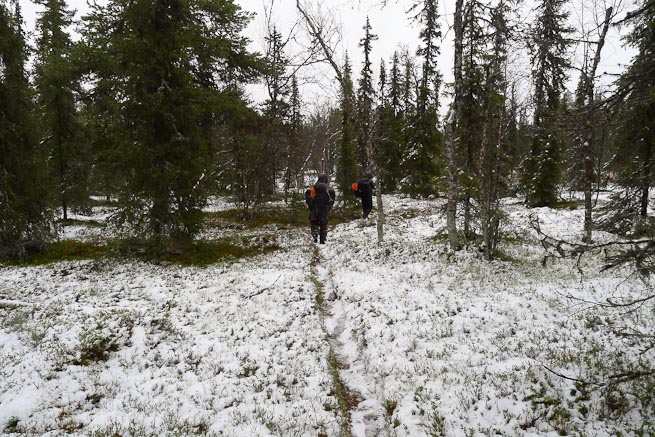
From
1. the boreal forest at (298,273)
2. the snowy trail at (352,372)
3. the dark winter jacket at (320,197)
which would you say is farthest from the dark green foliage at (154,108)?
the snowy trail at (352,372)

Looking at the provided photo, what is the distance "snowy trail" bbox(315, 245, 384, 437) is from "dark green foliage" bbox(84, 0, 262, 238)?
8.19 metres

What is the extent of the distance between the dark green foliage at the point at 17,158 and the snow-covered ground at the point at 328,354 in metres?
4.80

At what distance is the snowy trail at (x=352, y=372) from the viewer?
17.3ft

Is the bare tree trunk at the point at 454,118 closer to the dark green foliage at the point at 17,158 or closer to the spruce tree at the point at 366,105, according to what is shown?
the spruce tree at the point at 366,105

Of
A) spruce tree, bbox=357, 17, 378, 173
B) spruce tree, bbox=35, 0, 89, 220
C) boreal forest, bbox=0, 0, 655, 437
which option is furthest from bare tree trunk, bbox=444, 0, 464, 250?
spruce tree, bbox=35, 0, 89, 220

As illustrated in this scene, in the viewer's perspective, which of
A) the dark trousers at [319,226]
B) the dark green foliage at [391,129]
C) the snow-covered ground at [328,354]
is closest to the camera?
the snow-covered ground at [328,354]

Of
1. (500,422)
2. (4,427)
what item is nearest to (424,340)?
(500,422)

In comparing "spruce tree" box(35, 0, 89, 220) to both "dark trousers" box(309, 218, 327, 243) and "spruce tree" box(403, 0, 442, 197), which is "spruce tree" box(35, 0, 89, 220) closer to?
"dark trousers" box(309, 218, 327, 243)

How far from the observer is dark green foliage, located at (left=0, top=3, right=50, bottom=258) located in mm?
15445

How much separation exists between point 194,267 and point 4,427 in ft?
31.4

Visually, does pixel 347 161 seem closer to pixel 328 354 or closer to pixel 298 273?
pixel 298 273

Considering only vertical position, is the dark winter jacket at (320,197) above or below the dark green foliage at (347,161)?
below

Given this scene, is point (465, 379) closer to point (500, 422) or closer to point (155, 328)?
point (500, 422)

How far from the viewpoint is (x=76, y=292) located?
35.1 feet
